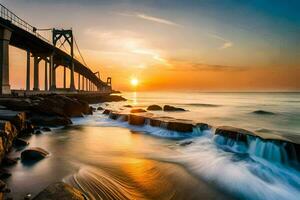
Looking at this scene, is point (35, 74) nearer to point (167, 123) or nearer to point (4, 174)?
point (167, 123)

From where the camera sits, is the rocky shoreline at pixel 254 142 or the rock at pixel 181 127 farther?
the rock at pixel 181 127

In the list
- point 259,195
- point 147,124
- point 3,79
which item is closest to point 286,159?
point 259,195

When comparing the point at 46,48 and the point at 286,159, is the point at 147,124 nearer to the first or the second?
the point at 286,159

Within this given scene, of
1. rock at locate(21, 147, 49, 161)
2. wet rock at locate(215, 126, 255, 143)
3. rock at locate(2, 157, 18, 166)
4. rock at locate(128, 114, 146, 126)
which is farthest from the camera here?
rock at locate(128, 114, 146, 126)

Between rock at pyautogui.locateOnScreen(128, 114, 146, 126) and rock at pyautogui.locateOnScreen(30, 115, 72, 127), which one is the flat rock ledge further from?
rock at pyautogui.locateOnScreen(30, 115, 72, 127)

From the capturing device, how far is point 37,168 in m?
7.05

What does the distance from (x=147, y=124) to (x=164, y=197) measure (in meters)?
10.6

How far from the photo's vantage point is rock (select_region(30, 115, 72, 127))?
1494 centimetres

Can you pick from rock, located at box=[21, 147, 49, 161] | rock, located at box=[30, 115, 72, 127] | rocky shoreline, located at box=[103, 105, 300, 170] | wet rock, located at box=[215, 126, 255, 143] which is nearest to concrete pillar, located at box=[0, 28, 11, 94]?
rock, located at box=[30, 115, 72, 127]

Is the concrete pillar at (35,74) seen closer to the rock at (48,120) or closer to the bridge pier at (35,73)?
the bridge pier at (35,73)

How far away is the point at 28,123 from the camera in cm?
1284

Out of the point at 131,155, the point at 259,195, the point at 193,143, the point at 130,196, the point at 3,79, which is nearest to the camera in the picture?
the point at 130,196

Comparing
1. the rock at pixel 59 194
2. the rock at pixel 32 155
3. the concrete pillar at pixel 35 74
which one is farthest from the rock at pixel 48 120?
the concrete pillar at pixel 35 74

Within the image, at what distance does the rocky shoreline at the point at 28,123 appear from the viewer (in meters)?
4.92
